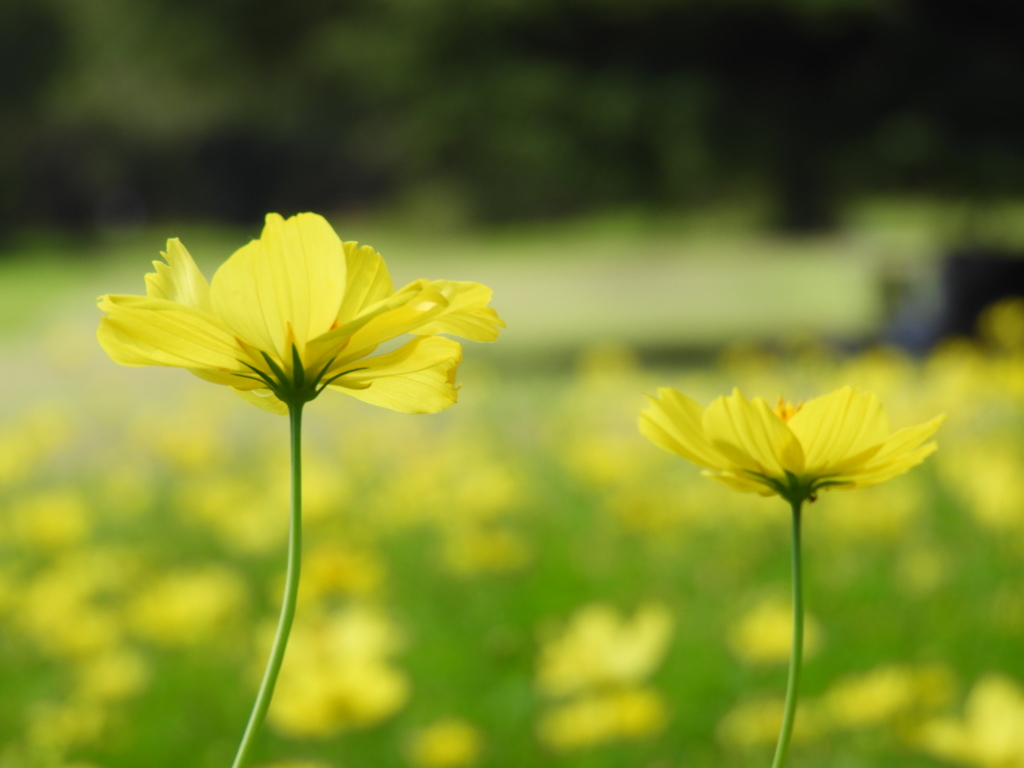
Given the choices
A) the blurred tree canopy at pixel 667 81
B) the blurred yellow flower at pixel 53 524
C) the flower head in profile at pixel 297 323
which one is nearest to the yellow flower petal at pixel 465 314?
the flower head in profile at pixel 297 323

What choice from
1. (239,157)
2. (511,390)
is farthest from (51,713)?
(239,157)

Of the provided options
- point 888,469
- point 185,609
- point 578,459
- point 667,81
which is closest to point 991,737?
point 888,469

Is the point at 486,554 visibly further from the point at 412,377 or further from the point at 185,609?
the point at 412,377

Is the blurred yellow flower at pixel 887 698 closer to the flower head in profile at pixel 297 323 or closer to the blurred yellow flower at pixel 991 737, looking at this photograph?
the blurred yellow flower at pixel 991 737

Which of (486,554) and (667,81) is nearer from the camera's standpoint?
(486,554)

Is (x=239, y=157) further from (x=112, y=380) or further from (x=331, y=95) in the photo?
(x=112, y=380)
